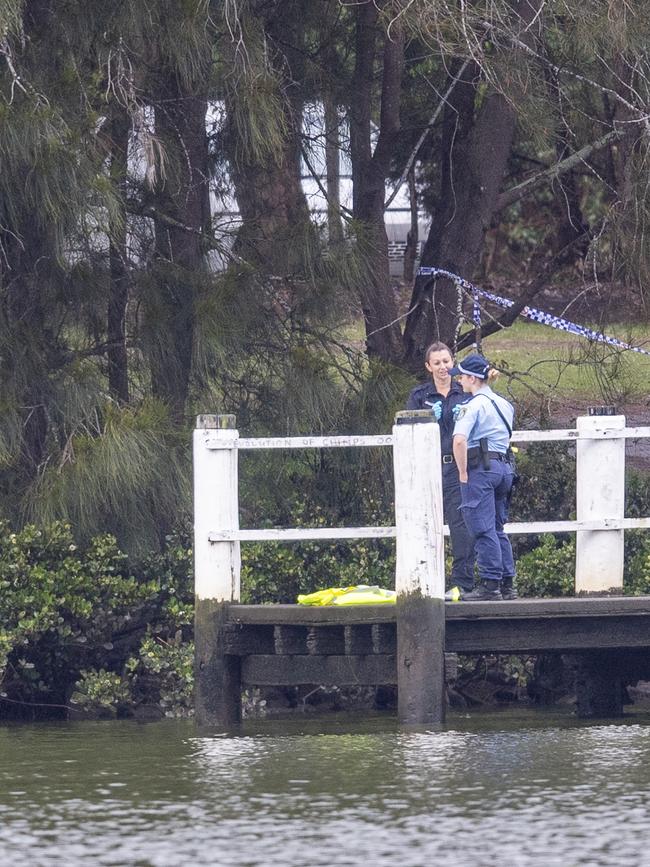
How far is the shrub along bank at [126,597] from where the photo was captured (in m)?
10.5

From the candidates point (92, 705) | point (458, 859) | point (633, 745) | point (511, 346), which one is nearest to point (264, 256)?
point (92, 705)

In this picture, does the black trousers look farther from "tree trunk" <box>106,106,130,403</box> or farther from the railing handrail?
"tree trunk" <box>106,106,130,403</box>

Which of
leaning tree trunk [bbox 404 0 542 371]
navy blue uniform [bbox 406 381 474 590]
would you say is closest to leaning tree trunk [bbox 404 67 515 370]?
leaning tree trunk [bbox 404 0 542 371]

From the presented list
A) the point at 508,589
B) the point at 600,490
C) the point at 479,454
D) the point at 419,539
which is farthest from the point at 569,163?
the point at 419,539

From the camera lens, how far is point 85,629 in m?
10.9

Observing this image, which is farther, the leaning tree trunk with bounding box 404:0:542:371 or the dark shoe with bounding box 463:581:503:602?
the leaning tree trunk with bounding box 404:0:542:371

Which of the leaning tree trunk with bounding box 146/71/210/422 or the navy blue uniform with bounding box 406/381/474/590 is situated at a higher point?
the leaning tree trunk with bounding box 146/71/210/422

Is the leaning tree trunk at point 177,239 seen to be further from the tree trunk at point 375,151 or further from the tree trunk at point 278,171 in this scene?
the tree trunk at point 375,151

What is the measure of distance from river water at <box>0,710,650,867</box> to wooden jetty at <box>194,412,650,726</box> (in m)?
0.33

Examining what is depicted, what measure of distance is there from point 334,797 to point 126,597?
3749 millimetres

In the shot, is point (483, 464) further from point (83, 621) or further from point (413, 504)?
point (83, 621)

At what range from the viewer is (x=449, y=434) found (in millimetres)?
9695

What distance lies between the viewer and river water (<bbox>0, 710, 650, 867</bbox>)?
643 cm

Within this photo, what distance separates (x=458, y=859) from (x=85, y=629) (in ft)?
16.7
